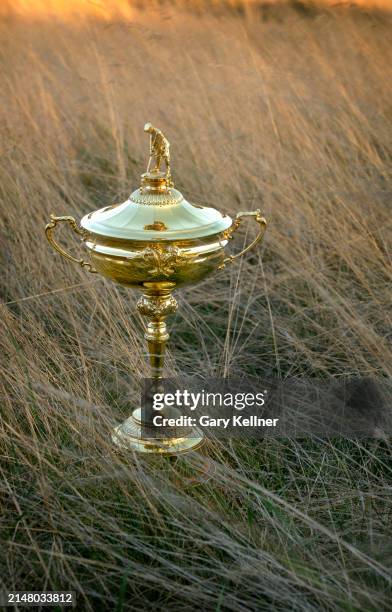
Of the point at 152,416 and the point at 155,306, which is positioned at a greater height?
the point at 155,306

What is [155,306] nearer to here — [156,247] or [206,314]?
[156,247]

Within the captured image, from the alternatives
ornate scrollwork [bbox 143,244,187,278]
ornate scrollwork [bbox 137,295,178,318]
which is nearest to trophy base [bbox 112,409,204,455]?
ornate scrollwork [bbox 137,295,178,318]

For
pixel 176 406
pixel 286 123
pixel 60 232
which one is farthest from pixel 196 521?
pixel 286 123

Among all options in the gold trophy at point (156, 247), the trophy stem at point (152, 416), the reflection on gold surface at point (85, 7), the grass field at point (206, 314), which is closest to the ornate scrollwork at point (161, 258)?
the gold trophy at point (156, 247)

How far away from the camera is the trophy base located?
208cm

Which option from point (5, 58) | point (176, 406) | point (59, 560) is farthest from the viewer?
point (5, 58)

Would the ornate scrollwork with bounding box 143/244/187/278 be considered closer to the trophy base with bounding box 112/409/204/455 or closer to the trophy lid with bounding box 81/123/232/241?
the trophy lid with bounding box 81/123/232/241

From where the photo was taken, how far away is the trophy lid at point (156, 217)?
76.0 inches

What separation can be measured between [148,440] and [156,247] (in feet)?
1.80

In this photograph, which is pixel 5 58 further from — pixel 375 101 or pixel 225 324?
pixel 225 324

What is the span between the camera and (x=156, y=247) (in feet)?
6.29

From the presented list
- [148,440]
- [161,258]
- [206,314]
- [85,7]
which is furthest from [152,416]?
[85,7]

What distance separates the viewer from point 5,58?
16.1ft

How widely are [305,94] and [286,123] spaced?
0.48 metres
